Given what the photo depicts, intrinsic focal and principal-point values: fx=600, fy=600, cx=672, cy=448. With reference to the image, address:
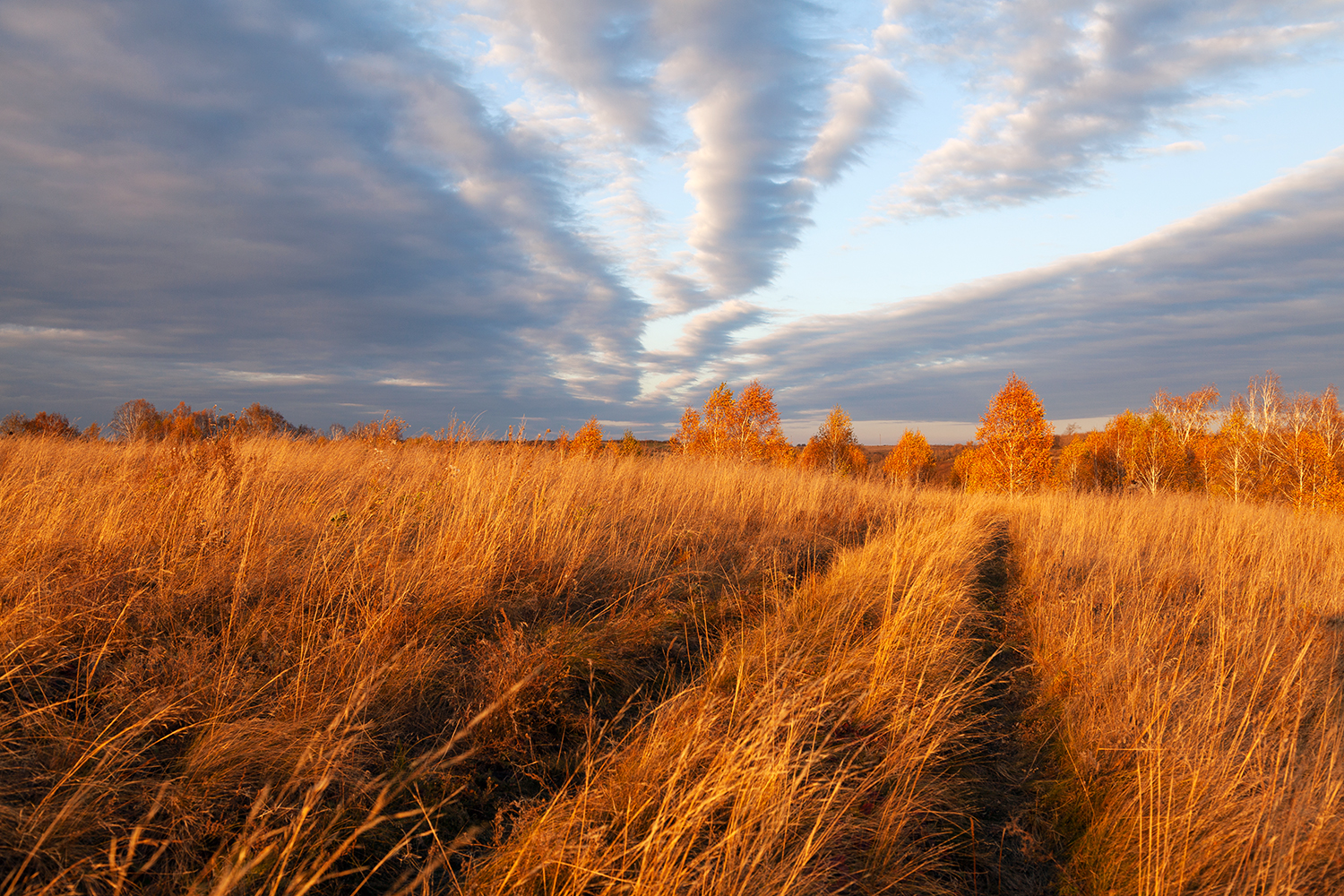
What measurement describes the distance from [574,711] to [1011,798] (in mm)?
2355

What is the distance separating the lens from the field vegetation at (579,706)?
210 cm

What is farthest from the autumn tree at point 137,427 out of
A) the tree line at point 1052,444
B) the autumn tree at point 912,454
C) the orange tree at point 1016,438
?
the autumn tree at point 912,454

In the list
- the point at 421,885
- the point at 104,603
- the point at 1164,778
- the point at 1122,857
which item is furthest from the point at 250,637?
the point at 1164,778

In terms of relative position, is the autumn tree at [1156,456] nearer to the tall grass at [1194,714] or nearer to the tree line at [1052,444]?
the tree line at [1052,444]

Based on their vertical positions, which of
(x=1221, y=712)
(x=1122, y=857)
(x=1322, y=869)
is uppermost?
(x=1221, y=712)

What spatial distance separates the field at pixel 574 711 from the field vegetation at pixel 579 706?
0.9 inches

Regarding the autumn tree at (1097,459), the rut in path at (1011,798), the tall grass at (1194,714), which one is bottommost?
the rut in path at (1011,798)

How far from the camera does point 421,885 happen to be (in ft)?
6.98

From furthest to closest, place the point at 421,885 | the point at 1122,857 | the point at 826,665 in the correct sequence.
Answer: the point at 826,665 → the point at 1122,857 → the point at 421,885

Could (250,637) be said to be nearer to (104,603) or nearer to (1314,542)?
(104,603)

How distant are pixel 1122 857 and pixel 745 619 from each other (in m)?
2.71

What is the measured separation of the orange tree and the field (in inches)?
1183

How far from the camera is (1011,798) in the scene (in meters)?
3.14

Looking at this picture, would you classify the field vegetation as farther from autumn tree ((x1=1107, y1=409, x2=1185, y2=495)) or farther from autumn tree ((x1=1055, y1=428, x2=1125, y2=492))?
autumn tree ((x1=1055, y1=428, x2=1125, y2=492))
